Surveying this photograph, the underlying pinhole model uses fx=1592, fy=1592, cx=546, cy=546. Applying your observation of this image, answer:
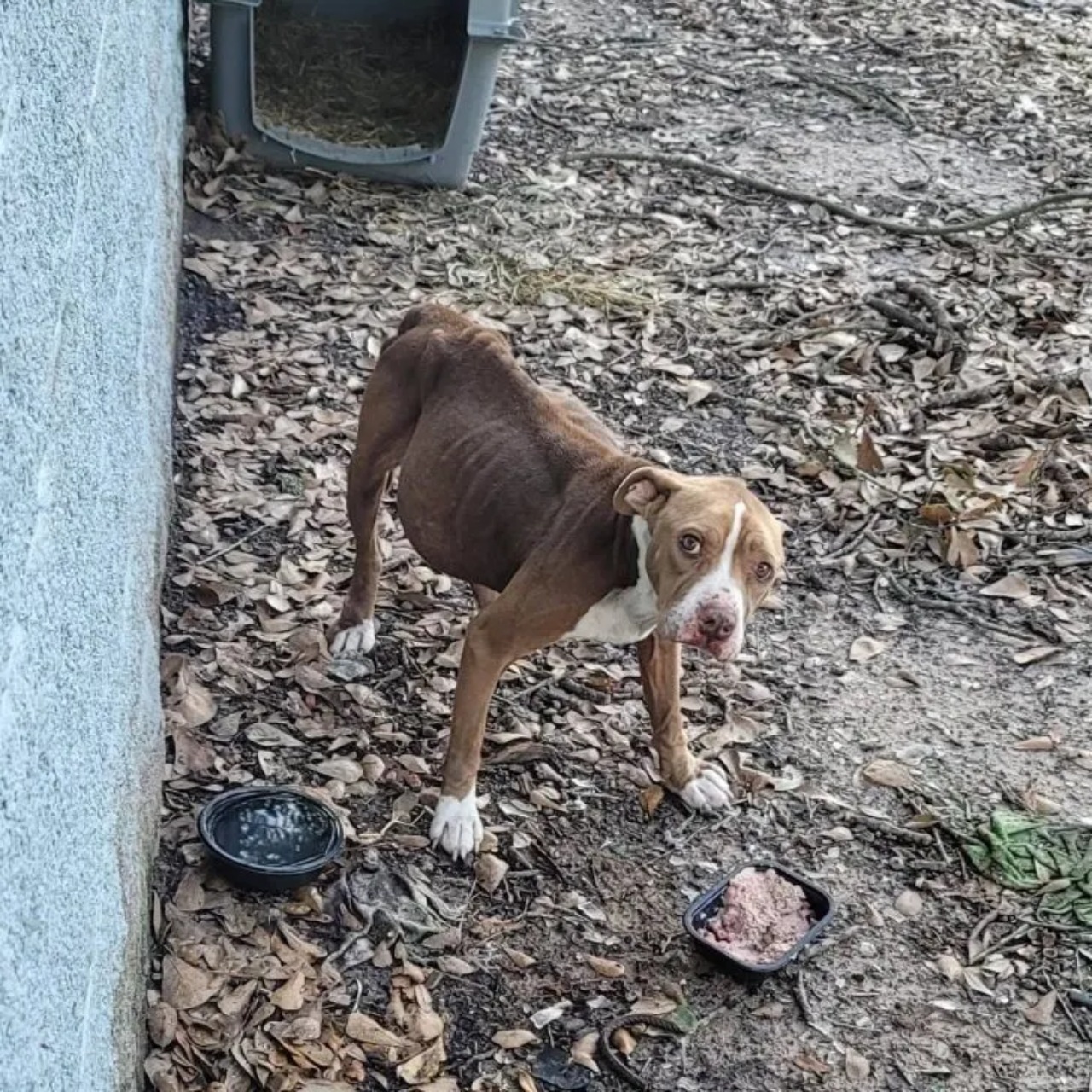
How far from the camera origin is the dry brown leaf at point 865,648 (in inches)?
206

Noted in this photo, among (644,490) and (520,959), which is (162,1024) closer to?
(520,959)

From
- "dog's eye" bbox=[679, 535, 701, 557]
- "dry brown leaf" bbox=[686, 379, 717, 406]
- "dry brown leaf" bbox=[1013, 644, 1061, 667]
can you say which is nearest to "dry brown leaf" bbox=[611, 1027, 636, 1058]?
"dog's eye" bbox=[679, 535, 701, 557]

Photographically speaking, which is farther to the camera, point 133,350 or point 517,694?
point 517,694

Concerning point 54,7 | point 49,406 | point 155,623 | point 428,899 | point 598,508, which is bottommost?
point 428,899

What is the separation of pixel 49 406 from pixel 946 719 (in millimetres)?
3263

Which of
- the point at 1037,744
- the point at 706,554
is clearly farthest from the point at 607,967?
the point at 1037,744

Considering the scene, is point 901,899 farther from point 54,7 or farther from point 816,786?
point 54,7

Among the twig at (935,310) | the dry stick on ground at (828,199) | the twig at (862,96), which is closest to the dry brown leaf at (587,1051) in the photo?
the twig at (935,310)

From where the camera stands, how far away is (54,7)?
2.77 m

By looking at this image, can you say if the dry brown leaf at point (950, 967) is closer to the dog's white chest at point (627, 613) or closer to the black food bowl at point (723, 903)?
the black food bowl at point (723, 903)

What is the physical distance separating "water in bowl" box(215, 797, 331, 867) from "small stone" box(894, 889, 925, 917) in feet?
5.06

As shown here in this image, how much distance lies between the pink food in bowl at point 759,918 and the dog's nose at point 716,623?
878mm

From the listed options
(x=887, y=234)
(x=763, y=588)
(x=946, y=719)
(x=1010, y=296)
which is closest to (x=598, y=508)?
(x=763, y=588)

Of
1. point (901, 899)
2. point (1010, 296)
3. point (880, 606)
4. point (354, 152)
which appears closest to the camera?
point (901, 899)
